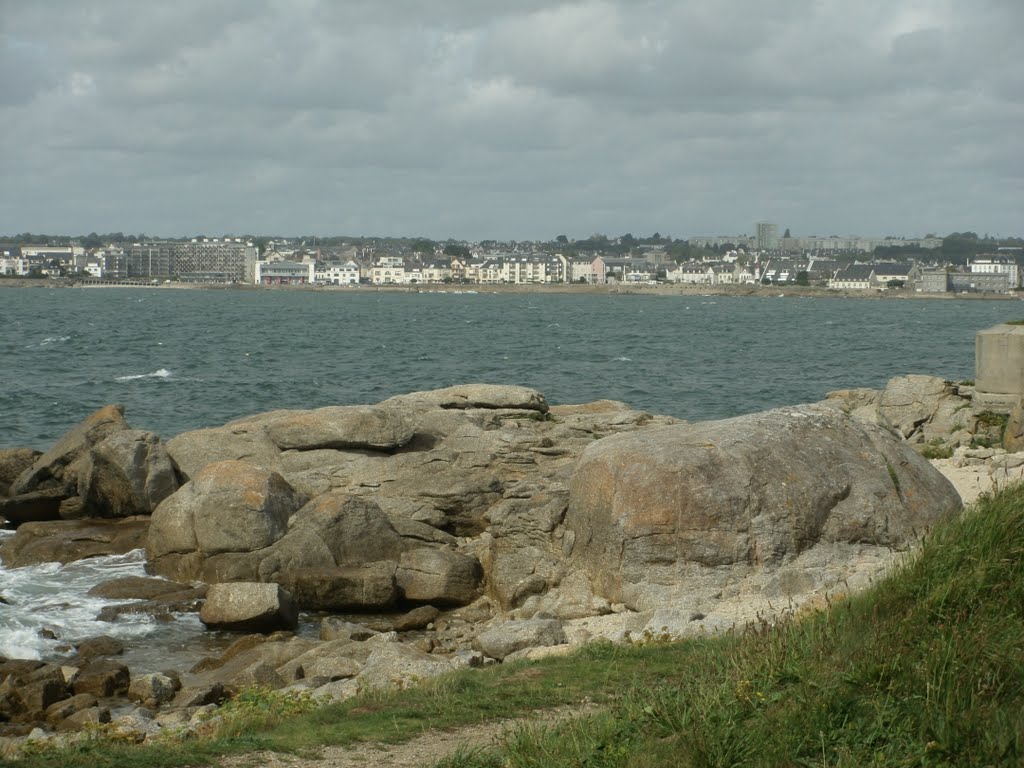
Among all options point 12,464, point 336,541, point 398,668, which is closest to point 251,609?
point 336,541

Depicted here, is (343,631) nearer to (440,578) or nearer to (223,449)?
(440,578)

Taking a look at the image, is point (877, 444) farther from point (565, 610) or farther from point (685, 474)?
point (565, 610)

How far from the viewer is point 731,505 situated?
13773 mm

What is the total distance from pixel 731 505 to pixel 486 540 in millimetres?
4271

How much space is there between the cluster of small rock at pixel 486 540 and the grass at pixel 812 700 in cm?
188

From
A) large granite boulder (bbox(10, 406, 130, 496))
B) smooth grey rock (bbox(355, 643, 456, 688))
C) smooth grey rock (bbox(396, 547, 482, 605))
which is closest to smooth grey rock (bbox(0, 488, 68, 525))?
large granite boulder (bbox(10, 406, 130, 496))

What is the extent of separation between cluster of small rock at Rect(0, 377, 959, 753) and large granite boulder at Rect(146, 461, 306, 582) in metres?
0.03

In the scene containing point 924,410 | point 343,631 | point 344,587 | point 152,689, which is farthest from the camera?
point 924,410

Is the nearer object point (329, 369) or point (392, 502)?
point (392, 502)

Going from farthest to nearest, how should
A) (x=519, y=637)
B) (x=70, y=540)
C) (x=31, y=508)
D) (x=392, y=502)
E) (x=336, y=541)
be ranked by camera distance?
(x=31, y=508) < (x=70, y=540) < (x=392, y=502) < (x=336, y=541) < (x=519, y=637)

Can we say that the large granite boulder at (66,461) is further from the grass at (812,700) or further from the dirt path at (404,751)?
the dirt path at (404,751)

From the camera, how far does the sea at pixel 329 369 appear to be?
1738 cm

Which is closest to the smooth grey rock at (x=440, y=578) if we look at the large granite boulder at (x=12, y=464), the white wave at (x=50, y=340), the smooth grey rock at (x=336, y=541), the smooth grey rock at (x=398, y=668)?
the smooth grey rock at (x=336, y=541)

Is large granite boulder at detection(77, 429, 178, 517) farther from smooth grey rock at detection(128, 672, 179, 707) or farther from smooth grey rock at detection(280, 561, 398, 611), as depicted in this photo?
smooth grey rock at detection(128, 672, 179, 707)
